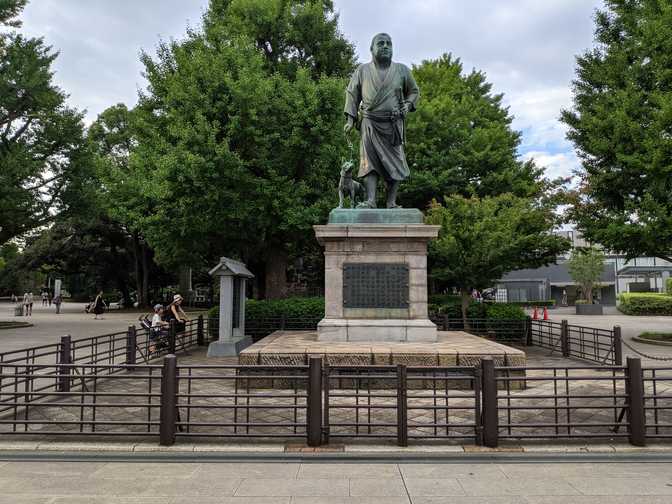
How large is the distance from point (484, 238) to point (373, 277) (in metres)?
8.58

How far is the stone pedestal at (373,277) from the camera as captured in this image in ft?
35.5

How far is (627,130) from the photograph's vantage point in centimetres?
1758

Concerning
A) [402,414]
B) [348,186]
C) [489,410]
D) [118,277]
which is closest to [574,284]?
[118,277]

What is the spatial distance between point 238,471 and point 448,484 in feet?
7.51

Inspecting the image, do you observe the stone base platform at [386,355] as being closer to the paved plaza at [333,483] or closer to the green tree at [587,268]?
the paved plaza at [333,483]

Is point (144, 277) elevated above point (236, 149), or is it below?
below

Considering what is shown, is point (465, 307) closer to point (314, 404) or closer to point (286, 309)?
point (286, 309)

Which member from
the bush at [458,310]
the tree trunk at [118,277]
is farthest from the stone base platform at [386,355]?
the tree trunk at [118,277]

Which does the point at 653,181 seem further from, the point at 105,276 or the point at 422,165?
the point at 105,276

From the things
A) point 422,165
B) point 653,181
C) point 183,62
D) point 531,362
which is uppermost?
point 183,62

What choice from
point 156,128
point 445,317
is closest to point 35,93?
point 156,128

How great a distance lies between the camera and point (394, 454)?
6.01 metres

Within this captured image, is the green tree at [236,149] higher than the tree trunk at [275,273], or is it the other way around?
the green tree at [236,149]

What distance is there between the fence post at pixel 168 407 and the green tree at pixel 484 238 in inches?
530
